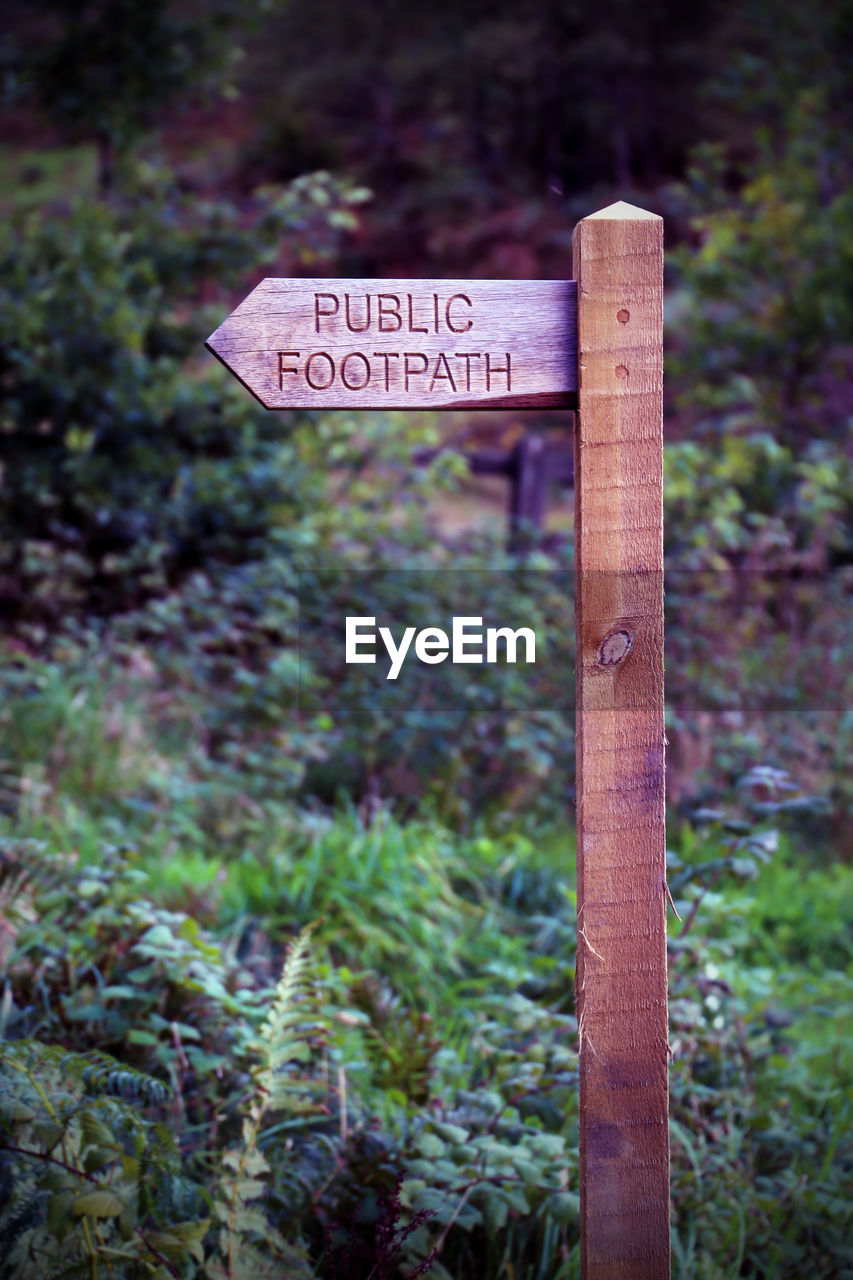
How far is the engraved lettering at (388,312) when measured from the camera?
1.69 meters

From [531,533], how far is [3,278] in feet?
9.55

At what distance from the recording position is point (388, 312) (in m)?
1.69

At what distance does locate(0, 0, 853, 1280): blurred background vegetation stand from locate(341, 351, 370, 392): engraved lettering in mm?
1000

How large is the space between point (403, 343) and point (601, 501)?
14.5 inches

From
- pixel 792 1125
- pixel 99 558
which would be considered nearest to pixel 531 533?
pixel 99 558

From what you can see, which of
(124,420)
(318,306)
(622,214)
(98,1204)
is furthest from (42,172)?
(98,1204)

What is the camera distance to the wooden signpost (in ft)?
5.48

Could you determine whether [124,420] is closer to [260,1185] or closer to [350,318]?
[350,318]

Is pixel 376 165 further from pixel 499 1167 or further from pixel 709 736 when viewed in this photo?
pixel 499 1167

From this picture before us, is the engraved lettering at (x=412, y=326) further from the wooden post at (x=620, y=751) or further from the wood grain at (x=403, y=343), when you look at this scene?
the wooden post at (x=620, y=751)

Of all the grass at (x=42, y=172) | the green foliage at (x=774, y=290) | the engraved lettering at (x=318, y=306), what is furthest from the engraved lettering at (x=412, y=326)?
the grass at (x=42, y=172)

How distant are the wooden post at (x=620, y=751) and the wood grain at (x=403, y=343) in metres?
0.06

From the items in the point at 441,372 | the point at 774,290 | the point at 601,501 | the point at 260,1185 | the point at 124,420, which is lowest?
the point at 260,1185

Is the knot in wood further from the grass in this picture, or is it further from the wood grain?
the grass
